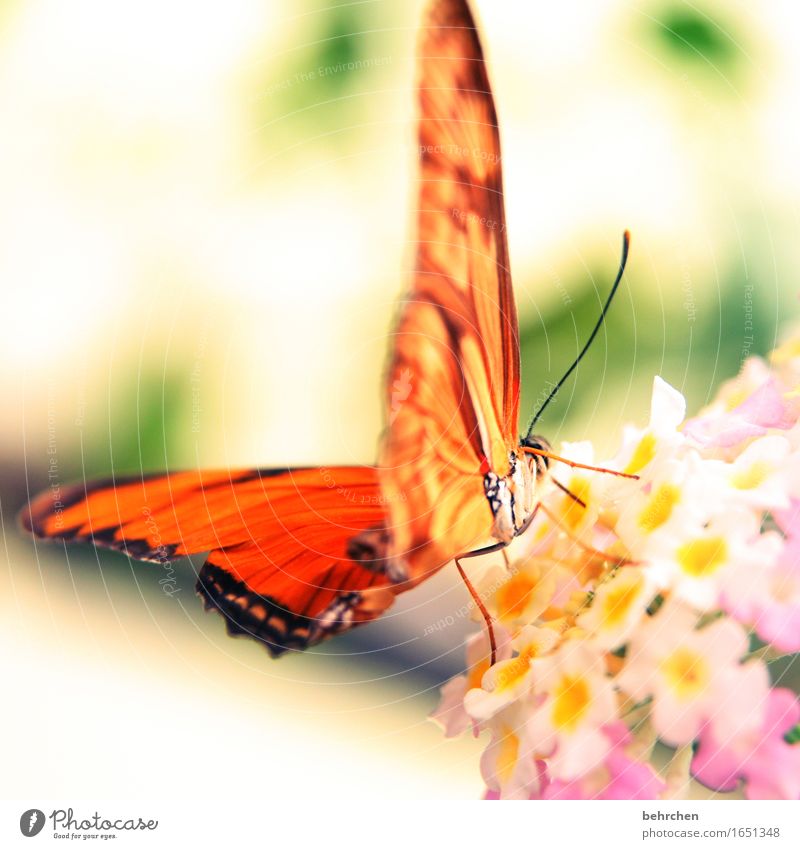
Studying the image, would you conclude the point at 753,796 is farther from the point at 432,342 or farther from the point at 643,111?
the point at 643,111

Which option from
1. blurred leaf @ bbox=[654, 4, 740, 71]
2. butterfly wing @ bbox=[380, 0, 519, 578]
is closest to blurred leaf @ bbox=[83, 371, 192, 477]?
butterfly wing @ bbox=[380, 0, 519, 578]

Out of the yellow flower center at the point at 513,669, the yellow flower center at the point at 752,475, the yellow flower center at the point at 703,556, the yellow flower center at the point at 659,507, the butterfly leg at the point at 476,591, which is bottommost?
the butterfly leg at the point at 476,591

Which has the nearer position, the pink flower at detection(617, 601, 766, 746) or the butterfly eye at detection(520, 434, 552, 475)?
the pink flower at detection(617, 601, 766, 746)

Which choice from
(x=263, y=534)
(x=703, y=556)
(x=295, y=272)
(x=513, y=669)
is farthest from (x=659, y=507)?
(x=295, y=272)

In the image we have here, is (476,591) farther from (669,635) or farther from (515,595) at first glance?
(669,635)

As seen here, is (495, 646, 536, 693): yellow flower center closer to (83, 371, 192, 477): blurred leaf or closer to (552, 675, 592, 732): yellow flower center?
(552, 675, 592, 732): yellow flower center

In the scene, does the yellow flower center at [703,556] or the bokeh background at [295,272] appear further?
the bokeh background at [295,272]

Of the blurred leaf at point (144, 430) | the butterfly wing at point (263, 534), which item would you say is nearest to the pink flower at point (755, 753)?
the butterfly wing at point (263, 534)

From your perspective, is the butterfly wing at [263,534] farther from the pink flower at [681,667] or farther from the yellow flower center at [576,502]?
the pink flower at [681,667]
